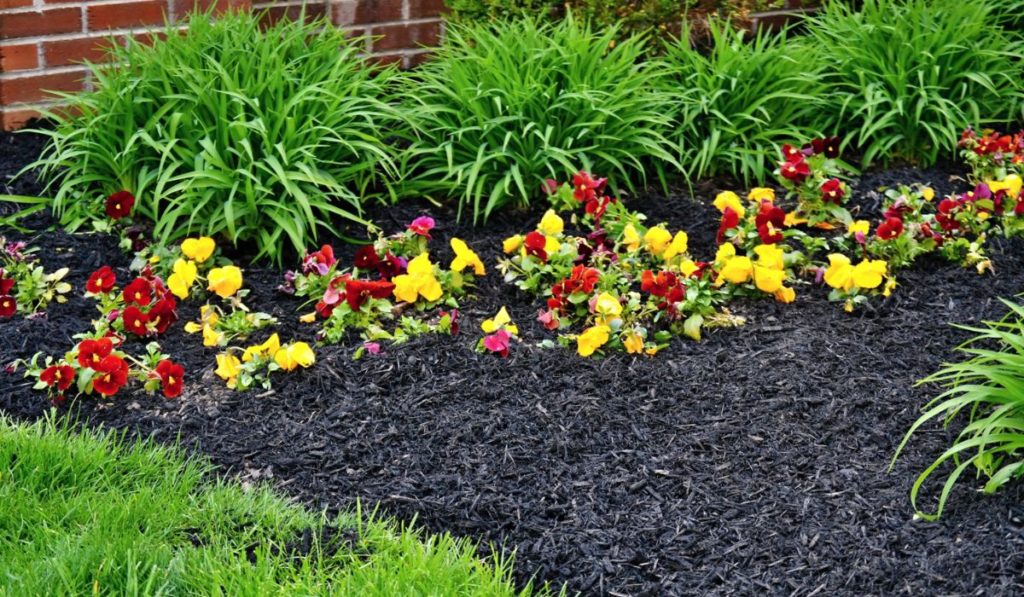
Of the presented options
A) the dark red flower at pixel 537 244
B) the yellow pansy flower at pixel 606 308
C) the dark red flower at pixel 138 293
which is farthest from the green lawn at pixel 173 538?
the dark red flower at pixel 537 244

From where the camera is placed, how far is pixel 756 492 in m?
2.89

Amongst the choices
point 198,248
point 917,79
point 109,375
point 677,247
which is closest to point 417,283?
point 198,248

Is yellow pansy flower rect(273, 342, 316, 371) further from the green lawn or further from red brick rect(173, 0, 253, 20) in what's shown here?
red brick rect(173, 0, 253, 20)

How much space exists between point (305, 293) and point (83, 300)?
71 centimetres

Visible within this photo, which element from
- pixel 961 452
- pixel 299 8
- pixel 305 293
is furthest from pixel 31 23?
pixel 961 452

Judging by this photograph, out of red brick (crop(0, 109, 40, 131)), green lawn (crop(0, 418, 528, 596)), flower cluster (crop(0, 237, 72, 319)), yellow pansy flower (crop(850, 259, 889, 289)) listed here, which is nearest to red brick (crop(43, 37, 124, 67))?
red brick (crop(0, 109, 40, 131))

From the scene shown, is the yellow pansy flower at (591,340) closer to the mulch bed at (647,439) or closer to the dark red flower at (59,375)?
the mulch bed at (647,439)

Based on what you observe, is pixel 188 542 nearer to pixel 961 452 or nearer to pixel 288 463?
pixel 288 463

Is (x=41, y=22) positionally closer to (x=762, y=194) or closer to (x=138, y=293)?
(x=138, y=293)

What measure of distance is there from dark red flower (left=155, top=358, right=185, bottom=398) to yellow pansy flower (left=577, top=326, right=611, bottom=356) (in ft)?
3.76

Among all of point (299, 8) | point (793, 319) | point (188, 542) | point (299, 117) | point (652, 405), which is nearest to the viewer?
point (188, 542)

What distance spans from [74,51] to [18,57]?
211 mm

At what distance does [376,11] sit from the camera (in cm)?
534

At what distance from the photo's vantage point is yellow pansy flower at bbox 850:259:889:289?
3.72m
